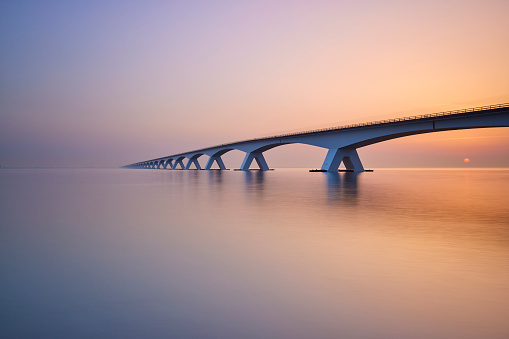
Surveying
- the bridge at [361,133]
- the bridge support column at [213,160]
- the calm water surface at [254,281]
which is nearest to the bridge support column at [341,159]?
the bridge at [361,133]

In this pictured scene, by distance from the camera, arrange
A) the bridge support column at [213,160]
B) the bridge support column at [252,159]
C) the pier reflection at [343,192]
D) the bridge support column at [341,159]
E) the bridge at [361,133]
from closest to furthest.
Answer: the pier reflection at [343,192] → the bridge at [361,133] → the bridge support column at [341,159] → the bridge support column at [252,159] → the bridge support column at [213,160]

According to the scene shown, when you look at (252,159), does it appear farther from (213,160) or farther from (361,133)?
(361,133)

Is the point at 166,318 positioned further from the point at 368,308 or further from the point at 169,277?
the point at 368,308

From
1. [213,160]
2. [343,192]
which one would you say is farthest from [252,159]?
[343,192]

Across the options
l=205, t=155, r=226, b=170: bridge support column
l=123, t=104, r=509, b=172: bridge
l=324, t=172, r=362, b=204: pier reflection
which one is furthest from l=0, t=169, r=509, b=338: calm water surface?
l=205, t=155, r=226, b=170: bridge support column

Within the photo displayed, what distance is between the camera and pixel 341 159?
55.1 metres

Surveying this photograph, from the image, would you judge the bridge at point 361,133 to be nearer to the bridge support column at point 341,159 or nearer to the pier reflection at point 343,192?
the bridge support column at point 341,159

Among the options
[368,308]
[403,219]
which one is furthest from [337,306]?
[403,219]

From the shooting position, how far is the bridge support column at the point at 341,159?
53.8 metres

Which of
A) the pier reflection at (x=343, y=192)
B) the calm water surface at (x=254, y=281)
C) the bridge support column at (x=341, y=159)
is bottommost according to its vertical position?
the calm water surface at (x=254, y=281)

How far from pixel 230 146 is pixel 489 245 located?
79.5m

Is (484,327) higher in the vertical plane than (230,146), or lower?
lower

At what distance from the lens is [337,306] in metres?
3.03

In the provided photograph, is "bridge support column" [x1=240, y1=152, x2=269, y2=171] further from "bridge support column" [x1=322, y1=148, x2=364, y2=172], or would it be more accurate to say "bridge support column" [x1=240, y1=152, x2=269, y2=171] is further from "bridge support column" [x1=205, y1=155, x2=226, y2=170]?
"bridge support column" [x1=322, y1=148, x2=364, y2=172]
